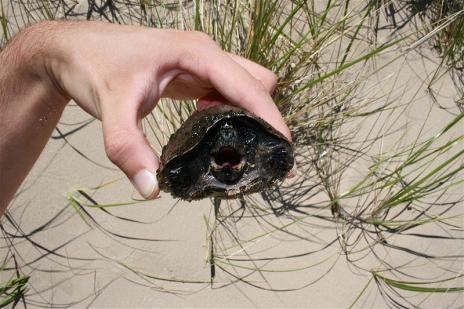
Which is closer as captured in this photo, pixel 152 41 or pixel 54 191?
pixel 152 41

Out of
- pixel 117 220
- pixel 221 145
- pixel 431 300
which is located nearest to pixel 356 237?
pixel 431 300

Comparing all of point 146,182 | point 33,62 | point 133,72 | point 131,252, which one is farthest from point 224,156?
point 131,252

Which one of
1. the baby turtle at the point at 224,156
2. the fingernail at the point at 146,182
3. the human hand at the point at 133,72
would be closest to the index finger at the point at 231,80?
the human hand at the point at 133,72

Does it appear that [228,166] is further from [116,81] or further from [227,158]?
[116,81]

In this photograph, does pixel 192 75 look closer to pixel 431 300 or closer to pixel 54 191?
pixel 54 191

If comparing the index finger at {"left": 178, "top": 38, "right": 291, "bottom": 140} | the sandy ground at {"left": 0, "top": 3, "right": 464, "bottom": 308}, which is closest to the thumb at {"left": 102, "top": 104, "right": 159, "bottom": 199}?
the index finger at {"left": 178, "top": 38, "right": 291, "bottom": 140}

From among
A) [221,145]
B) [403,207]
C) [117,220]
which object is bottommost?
[221,145]
